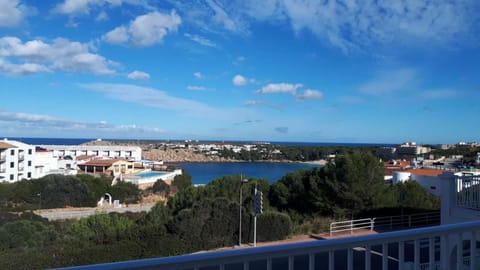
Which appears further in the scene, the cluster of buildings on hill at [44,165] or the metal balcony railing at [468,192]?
the cluster of buildings on hill at [44,165]

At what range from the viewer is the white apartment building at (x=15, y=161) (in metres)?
32.6

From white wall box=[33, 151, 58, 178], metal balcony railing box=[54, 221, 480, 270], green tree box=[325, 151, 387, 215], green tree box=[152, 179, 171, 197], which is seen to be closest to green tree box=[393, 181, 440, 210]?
green tree box=[325, 151, 387, 215]

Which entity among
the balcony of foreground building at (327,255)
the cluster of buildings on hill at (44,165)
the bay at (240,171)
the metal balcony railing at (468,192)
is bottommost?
the bay at (240,171)

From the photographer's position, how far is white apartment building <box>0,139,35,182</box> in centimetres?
3256

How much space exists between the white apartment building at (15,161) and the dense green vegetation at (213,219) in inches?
722

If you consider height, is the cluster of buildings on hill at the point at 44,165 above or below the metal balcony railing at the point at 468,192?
below

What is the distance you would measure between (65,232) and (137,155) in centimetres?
4938

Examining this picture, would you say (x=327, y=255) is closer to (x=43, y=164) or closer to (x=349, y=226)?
(x=349, y=226)

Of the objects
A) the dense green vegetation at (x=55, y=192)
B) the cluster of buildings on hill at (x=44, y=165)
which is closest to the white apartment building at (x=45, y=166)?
the cluster of buildings on hill at (x=44, y=165)

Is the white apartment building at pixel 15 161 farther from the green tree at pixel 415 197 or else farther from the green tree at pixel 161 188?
the green tree at pixel 415 197

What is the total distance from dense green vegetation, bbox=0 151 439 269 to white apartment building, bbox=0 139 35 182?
18.3 m

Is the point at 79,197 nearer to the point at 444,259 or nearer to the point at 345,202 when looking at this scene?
the point at 345,202

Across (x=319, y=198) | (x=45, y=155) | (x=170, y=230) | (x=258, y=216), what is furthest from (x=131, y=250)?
(x=45, y=155)

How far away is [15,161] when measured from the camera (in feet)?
111
